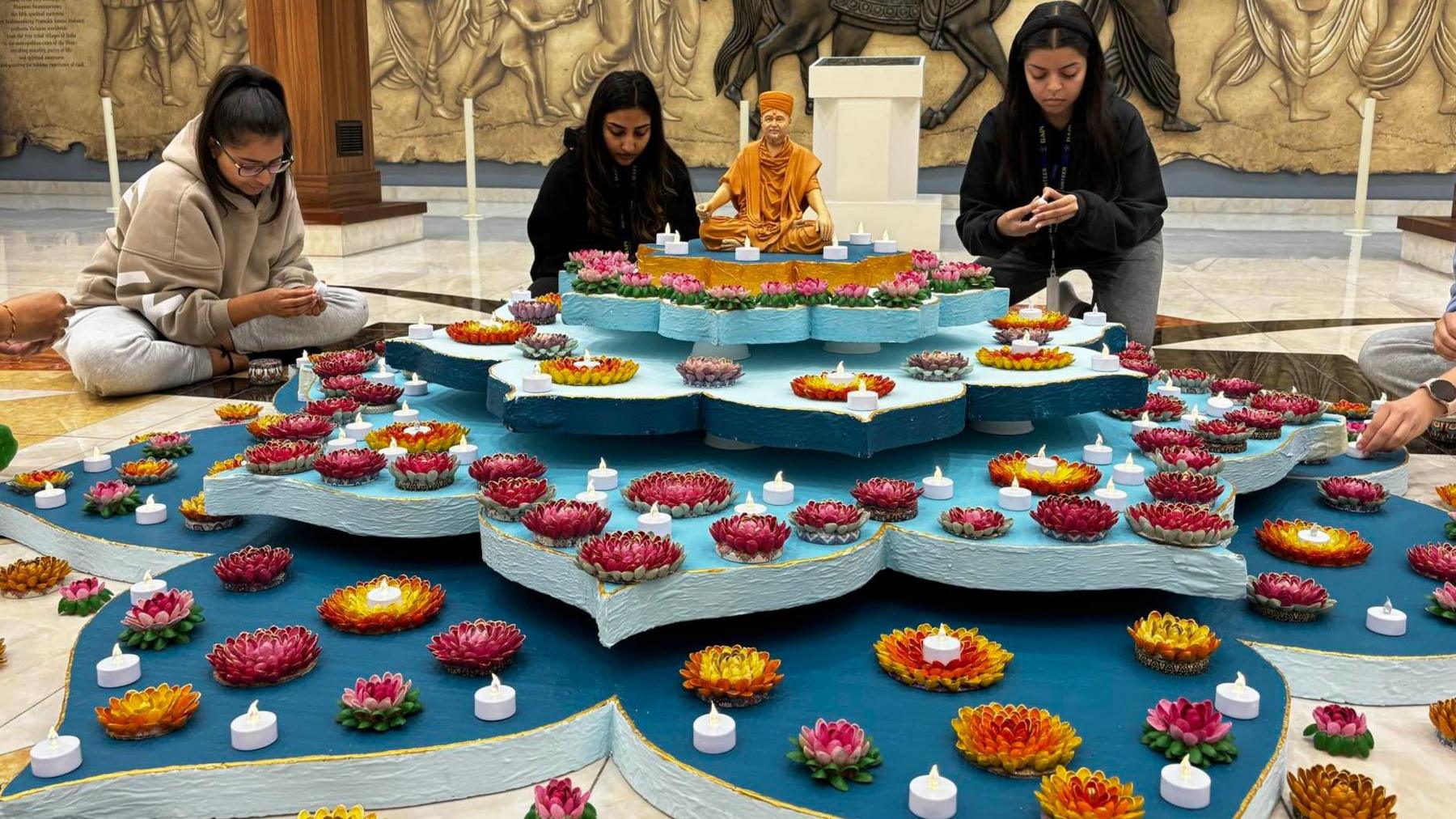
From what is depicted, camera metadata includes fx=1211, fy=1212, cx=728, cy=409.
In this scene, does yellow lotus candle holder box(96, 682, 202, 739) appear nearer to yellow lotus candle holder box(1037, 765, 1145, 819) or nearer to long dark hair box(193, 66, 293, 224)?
yellow lotus candle holder box(1037, 765, 1145, 819)

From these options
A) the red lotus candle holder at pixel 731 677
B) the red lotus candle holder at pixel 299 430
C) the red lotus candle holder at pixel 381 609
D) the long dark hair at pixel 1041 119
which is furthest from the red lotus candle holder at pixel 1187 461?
the red lotus candle holder at pixel 299 430

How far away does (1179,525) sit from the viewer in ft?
8.05

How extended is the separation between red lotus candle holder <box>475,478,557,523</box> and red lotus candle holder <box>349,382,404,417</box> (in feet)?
3.69

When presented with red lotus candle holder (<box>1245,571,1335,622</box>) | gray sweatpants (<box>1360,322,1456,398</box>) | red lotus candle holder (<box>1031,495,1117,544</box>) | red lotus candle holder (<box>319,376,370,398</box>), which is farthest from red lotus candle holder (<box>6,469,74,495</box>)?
gray sweatpants (<box>1360,322,1456,398</box>)

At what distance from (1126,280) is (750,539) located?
10.4 feet

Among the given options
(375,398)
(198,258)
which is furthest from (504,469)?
(198,258)

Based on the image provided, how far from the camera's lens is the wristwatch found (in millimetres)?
2979

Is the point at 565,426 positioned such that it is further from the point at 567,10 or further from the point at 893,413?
the point at 567,10

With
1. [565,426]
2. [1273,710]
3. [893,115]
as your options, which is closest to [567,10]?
[893,115]

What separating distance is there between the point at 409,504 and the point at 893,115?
7.71 meters

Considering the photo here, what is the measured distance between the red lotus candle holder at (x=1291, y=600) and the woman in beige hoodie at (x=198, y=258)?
354cm

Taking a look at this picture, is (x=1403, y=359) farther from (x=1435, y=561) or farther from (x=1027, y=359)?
(x=1027, y=359)

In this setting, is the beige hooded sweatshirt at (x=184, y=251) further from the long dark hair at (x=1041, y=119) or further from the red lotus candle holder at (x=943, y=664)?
the red lotus candle holder at (x=943, y=664)

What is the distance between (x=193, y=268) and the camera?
4.82 m
